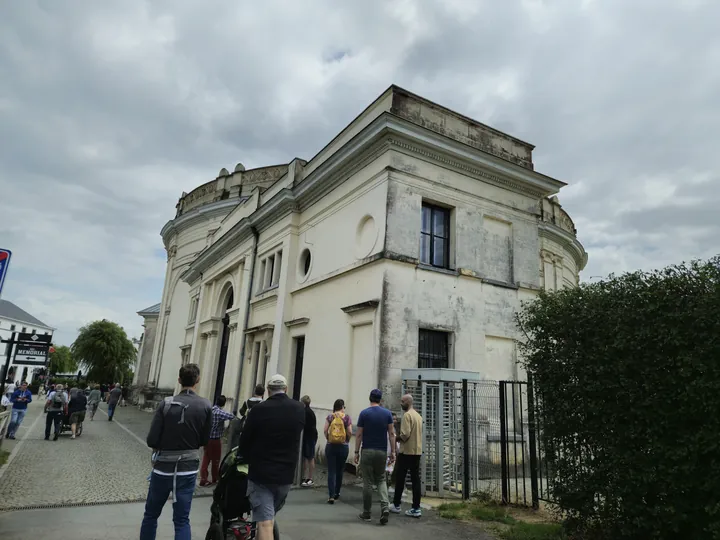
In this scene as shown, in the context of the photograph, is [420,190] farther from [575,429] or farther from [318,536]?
[318,536]

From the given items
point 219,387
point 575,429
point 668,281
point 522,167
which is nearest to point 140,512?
point 575,429

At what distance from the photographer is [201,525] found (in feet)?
20.9

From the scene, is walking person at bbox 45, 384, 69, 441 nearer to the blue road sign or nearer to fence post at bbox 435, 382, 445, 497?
the blue road sign

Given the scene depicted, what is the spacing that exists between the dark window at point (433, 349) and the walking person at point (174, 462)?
754cm

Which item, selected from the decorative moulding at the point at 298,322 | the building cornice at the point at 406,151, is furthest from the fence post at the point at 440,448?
the building cornice at the point at 406,151

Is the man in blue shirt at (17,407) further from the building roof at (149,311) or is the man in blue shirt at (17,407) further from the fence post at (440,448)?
the building roof at (149,311)

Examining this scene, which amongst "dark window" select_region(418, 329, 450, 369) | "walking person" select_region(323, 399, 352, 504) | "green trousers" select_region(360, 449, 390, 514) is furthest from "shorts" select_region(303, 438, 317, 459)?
"dark window" select_region(418, 329, 450, 369)

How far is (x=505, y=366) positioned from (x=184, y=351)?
22.0 meters

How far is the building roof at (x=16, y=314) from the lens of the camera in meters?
73.1

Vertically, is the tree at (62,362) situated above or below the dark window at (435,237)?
below

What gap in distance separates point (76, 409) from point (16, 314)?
77.9 m

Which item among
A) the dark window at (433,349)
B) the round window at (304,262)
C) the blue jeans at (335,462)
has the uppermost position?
the round window at (304,262)

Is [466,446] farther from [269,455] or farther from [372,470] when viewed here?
[269,455]

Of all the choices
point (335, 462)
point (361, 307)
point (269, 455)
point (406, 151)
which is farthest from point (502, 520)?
point (406, 151)
